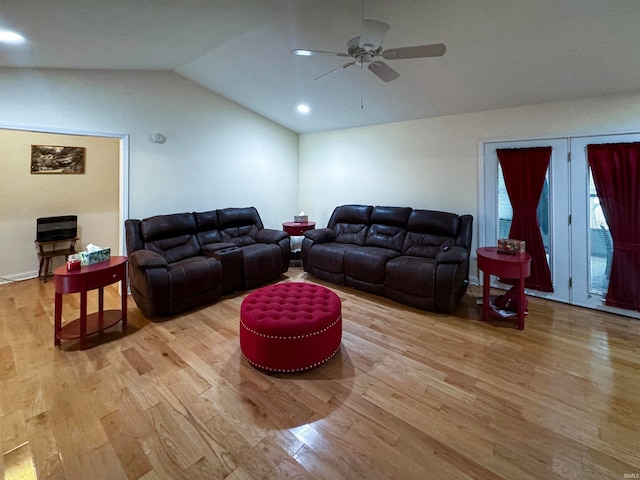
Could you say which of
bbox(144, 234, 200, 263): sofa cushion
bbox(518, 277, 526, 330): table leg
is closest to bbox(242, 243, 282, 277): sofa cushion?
bbox(144, 234, 200, 263): sofa cushion

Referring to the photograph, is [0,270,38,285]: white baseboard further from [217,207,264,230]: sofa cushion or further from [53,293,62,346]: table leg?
[217,207,264,230]: sofa cushion

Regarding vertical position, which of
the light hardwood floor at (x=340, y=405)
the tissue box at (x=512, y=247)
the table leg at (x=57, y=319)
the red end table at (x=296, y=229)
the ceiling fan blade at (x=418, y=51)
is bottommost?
the light hardwood floor at (x=340, y=405)

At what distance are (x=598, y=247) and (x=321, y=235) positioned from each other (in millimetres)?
3376

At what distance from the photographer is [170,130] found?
418 centimetres

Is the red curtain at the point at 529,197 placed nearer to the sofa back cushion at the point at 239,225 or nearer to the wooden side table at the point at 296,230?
the wooden side table at the point at 296,230

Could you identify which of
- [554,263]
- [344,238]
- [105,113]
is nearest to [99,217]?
[105,113]

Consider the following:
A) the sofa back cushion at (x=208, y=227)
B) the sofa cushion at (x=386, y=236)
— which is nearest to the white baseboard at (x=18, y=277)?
the sofa back cushion at (x=208, y=227)

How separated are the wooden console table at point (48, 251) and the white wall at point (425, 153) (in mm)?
4063

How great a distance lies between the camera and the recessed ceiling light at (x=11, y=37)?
2.33 m

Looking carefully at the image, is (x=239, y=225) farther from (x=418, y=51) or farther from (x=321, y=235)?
(x=418, y=51)

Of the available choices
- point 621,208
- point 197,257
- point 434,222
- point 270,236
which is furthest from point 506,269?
point 197,257

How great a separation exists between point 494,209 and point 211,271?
374cm

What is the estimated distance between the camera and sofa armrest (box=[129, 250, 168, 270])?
305cm

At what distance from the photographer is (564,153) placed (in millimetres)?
3393
